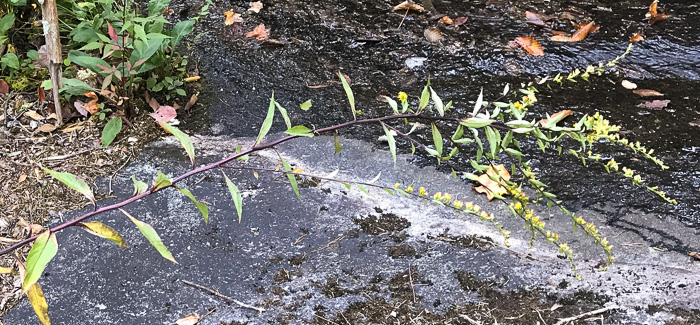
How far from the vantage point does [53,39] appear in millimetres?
2287

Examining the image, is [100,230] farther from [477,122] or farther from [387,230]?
[387,230]

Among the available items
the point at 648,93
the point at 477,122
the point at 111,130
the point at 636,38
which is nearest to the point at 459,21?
the point at 636,38

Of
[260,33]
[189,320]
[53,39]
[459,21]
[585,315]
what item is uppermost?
[53,39]

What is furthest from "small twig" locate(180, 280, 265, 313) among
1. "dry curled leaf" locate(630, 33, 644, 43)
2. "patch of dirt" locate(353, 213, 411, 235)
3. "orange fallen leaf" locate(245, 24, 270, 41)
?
"dry curled leaf" locate(630, 33, 644, 43)

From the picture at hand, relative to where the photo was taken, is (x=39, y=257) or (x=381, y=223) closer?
(x=39, y=257)

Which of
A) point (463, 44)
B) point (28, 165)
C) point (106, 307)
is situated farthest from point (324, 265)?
point (463, 44)

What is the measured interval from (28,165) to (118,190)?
498mm

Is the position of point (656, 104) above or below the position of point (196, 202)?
below

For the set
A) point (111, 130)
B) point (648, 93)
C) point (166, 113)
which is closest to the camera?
point (111, 130)

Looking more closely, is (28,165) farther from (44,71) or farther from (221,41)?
(221,41)

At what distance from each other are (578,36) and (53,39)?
2.66 metres

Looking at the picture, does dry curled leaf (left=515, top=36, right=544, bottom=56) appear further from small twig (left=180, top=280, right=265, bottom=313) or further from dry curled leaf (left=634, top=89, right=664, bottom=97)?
small twig (left=180, top=280, right=265, bottom=313)

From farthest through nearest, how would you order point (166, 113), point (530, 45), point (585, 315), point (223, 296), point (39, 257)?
point (530, 45) → point (166, 113) → point (223, 296) → point (585, 315) → point (39, 257)

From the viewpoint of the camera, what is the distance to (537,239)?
1.99m
